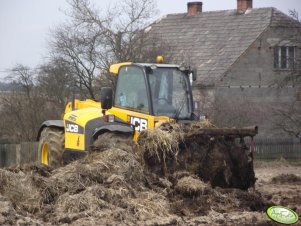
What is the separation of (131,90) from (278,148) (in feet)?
53.0

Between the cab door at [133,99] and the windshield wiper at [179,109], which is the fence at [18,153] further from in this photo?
the windshield wiper at [179,109]

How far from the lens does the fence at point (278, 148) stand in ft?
96.2

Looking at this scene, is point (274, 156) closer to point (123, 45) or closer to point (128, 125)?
point (123, 45)

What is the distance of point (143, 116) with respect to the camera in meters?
13.7

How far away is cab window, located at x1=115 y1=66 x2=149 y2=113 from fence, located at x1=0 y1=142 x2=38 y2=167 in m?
10.1

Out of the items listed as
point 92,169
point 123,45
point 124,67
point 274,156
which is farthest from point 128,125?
point 274,156

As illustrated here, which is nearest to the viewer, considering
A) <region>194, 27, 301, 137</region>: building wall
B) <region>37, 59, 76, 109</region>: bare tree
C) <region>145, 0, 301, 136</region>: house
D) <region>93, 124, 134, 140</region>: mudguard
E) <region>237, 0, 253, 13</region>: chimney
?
<region>93, 124, 134, 140</region>: mudguard

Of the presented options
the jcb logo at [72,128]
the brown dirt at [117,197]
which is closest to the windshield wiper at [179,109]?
the brown dirt at [117,197]

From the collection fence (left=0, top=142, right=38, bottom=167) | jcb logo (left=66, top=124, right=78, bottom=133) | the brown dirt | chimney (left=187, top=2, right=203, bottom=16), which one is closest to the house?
chimney (left=187, top=2, right=203, bottom=16)

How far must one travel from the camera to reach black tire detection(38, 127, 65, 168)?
1522cm

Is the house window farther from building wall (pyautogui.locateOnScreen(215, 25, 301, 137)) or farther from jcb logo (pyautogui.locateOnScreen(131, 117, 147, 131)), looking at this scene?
jcb logo (pyautogui.locateOnScreen(131, 117, 147, 131))

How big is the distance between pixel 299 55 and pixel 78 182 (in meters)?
22.5

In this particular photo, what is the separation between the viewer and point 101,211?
10.2 meters

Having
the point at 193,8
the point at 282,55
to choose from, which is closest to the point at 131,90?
the point at 282,55
